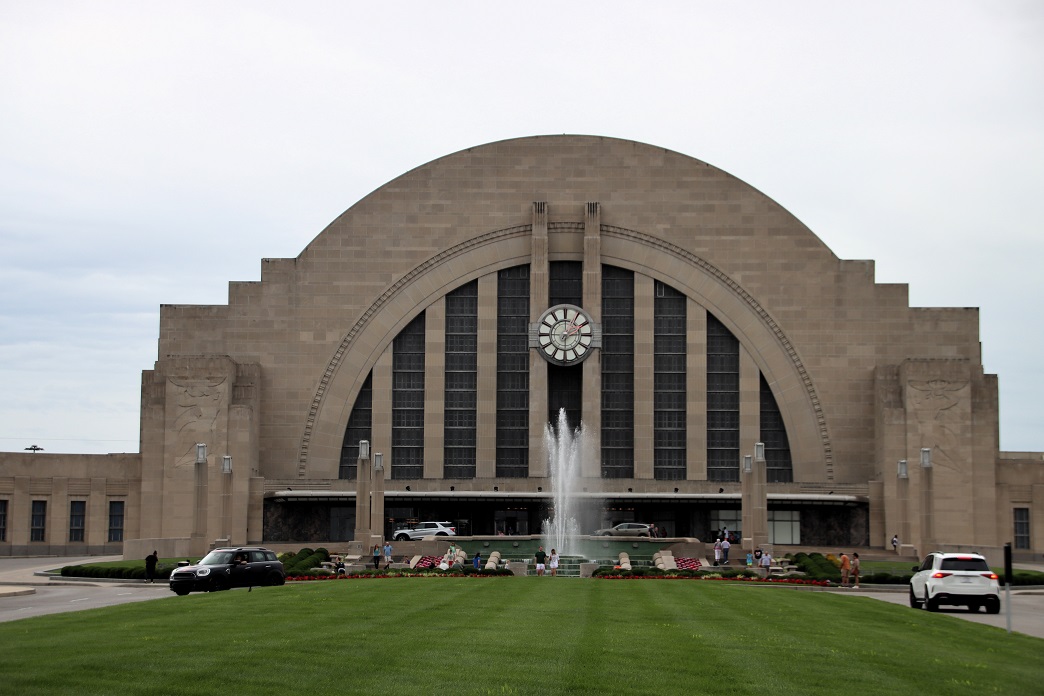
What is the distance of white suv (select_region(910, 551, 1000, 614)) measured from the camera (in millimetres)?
32500

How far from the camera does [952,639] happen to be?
2442cm

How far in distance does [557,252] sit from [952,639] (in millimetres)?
46783

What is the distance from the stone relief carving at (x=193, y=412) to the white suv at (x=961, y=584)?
40.7 metres

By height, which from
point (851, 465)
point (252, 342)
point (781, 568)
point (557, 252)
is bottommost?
point (781, 568)

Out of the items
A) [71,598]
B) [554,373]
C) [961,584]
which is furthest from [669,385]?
[71,598]

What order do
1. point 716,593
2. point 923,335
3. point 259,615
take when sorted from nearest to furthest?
point 259,615 < point 716,593 < point 923,335

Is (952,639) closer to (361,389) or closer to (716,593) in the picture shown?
(716,593)

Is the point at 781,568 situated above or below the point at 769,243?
below

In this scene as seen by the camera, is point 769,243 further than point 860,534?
Yes

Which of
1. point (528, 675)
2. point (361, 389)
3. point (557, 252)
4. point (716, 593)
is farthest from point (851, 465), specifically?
point (528, 675)

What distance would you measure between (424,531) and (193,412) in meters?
13.0

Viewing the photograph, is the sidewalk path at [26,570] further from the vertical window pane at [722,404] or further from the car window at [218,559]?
the vertical window pane at [722,404]

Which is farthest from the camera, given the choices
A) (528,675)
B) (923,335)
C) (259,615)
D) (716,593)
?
(923,335)

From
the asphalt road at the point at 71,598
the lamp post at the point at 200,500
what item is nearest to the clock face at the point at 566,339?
the lamp post at the point at 200,500
